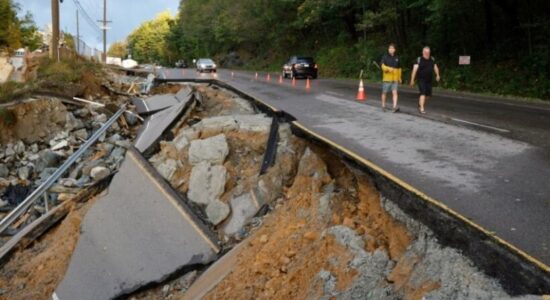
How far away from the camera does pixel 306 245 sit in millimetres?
5723

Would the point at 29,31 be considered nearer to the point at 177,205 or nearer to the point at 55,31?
the point at 55,31

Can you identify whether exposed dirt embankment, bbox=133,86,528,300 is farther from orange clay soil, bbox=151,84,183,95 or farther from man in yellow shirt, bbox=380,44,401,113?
orange clay soil, bbox=151,84,183,95

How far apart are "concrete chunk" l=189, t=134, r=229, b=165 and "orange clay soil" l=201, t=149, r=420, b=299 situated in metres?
1.78

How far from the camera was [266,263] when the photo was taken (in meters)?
5.68

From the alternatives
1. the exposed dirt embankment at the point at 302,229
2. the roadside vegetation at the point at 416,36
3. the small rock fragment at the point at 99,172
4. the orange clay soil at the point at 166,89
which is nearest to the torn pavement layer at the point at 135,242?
the exposed dirt embankment at the point at 302,229

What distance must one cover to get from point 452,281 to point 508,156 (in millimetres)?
4474

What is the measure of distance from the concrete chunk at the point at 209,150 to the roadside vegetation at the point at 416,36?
14.4 m

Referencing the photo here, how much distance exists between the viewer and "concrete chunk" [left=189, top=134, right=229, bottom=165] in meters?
8.40

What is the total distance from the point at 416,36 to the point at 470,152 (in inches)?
986

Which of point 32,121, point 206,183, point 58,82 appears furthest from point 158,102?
point 206,183

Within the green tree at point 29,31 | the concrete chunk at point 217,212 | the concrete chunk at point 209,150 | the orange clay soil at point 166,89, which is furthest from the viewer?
the green tree at point 29,31

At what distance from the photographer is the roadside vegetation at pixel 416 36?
69.4 feet

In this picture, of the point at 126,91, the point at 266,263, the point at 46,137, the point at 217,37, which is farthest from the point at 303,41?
the point at 266,263

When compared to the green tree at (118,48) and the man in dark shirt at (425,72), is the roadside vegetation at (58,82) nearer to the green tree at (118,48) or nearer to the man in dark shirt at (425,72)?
the man in dark shirt at (425,72)
